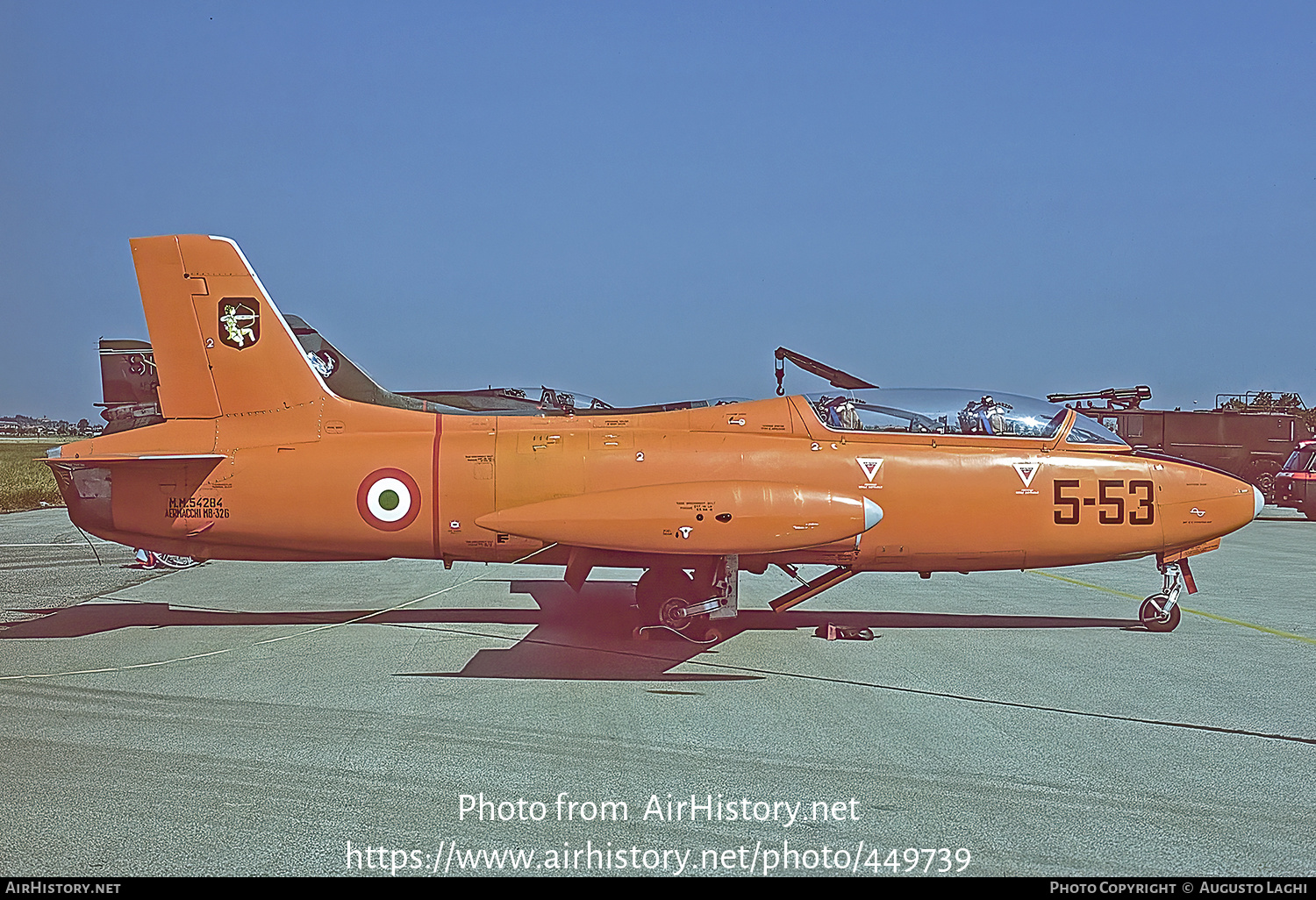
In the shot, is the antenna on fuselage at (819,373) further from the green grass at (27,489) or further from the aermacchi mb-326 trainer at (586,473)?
the green grass at (27,489)

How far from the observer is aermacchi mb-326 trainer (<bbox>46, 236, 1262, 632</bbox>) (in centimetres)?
970

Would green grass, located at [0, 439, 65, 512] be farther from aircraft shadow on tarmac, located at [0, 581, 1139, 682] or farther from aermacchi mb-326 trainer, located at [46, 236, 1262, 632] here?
aermacchi mb-326 trainer, located at [46, 236, 1262, 632]

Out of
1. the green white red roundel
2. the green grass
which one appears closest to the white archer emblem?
the green white red roundel

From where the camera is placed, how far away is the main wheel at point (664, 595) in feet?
31.3

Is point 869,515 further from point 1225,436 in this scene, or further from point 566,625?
point 1225,436

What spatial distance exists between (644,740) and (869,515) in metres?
3.48

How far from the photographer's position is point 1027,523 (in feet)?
32.8

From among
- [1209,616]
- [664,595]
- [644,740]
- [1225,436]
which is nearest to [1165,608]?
[1209,616]

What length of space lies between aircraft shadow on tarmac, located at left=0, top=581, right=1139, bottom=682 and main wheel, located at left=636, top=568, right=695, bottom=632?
258 mm

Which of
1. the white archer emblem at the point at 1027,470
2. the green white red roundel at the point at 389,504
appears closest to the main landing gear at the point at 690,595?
the green white red roundel at the point at 389,504

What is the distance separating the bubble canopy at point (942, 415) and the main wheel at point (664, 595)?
2252 mm

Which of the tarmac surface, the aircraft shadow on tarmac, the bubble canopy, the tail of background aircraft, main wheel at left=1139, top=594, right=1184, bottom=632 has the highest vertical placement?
the tail of background aircraft
